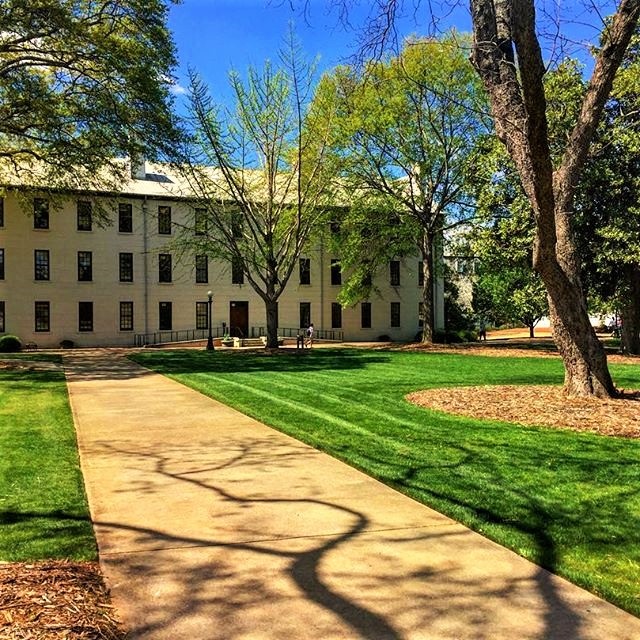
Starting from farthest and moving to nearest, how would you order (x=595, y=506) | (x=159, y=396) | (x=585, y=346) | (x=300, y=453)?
(x=159, y=396), (x=585, y=346), (x=300, y=453), (x=595, y=506)

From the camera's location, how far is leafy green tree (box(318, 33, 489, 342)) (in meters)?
30.4

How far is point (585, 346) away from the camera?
1040cm

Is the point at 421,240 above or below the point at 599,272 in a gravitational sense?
above

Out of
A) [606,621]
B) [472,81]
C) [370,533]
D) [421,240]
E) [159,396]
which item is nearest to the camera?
[606,621]

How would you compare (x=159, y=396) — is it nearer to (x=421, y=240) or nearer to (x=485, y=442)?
(x=485, y=442)

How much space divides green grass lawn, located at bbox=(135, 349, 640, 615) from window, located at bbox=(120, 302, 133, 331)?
30.0 m

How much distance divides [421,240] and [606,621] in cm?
3431

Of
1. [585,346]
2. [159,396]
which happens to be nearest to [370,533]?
[585,346]

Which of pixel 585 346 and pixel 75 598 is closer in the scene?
pixel 75 598

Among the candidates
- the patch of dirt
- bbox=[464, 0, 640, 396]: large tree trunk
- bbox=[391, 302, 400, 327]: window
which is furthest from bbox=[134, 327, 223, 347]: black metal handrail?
bbox=[464, 0, 640, 396]: large tree trunk

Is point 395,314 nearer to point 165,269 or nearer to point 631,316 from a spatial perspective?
point 165,269

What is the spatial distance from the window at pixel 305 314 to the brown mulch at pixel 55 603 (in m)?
44.4

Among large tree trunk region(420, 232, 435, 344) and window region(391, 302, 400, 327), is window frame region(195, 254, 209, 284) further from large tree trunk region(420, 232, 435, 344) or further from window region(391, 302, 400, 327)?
large tree trunk region(420, 232, 435, 344)

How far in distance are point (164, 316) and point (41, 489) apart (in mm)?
39046
